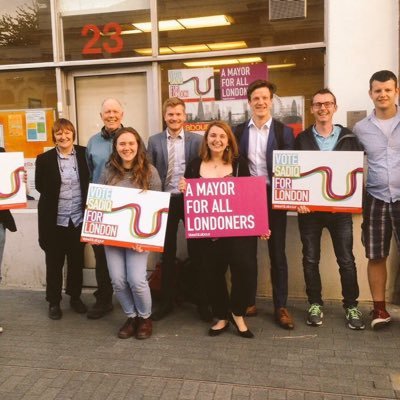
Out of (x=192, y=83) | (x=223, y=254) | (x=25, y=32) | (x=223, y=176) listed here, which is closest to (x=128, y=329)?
Result: (x=223, y=254)

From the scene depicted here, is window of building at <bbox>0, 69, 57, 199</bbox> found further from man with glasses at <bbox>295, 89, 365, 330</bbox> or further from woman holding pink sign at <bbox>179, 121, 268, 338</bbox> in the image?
man with glasses at <bbox>295, 89, 365, 330</bbox>

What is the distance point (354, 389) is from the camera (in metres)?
3.57

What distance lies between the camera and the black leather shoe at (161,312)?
4973mm

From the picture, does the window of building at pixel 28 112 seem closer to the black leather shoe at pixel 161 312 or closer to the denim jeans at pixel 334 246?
the black leather shoe at pixel 161 312

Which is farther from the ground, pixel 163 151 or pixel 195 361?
pixel 163 151

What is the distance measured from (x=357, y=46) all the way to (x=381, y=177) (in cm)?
150

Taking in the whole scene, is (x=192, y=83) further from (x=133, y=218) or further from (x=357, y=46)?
(x=133, y=218)

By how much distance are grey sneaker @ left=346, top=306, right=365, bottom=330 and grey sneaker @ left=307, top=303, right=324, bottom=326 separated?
0.82 ft

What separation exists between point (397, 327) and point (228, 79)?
3.11 meters

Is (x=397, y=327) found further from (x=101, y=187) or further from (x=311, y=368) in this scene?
(x=101, y=187)

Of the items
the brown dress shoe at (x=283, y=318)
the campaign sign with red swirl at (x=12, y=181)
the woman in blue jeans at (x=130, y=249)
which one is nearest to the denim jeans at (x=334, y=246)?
the brown dress shoe at (x=283, y=318)

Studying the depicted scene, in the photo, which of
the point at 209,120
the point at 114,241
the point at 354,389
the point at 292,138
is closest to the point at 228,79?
the point at 209,120

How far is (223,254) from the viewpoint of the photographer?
175 inches

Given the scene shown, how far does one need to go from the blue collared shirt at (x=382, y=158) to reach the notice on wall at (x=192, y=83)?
1946 mm
